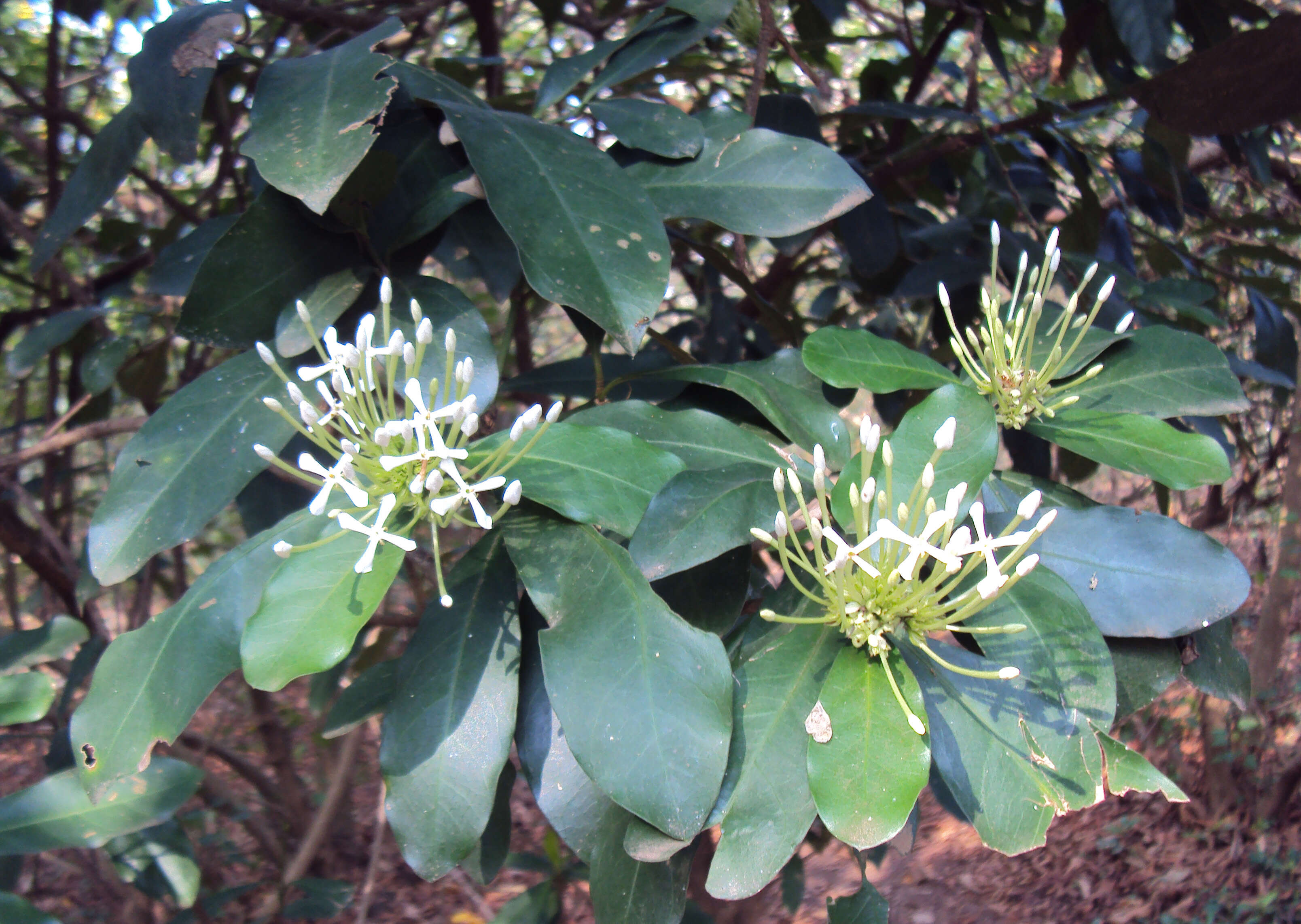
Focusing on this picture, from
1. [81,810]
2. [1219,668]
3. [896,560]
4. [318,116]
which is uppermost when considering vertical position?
[318,116]

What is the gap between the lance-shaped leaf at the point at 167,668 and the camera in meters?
0.71

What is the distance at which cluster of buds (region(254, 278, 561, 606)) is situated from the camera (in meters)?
0.65

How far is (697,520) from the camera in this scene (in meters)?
0.69

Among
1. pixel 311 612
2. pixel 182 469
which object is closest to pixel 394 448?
pixel 311 612

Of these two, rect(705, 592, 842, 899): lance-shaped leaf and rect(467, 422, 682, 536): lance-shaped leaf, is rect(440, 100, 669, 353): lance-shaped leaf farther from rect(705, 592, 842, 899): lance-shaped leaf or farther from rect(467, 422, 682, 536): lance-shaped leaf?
rect(705, 592, 842, 899): lance-shaped leaf

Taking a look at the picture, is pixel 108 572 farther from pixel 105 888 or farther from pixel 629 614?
pixel 105 888

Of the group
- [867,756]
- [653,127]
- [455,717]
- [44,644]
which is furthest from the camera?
[44,644]

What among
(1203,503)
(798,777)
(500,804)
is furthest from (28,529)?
(1203,503)

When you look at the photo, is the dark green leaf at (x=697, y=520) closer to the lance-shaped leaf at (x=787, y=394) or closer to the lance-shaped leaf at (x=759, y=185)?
the lance-shaped leaf at (x=787, y=394)

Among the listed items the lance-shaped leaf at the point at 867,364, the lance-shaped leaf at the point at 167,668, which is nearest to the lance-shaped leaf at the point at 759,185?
the lance-shaped leaf at the point at 867,364

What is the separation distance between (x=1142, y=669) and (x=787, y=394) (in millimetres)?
415

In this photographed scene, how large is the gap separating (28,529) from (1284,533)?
10.4 feet

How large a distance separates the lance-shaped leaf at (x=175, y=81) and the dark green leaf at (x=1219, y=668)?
109cm

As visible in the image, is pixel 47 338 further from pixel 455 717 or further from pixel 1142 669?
pixel 1142 669
